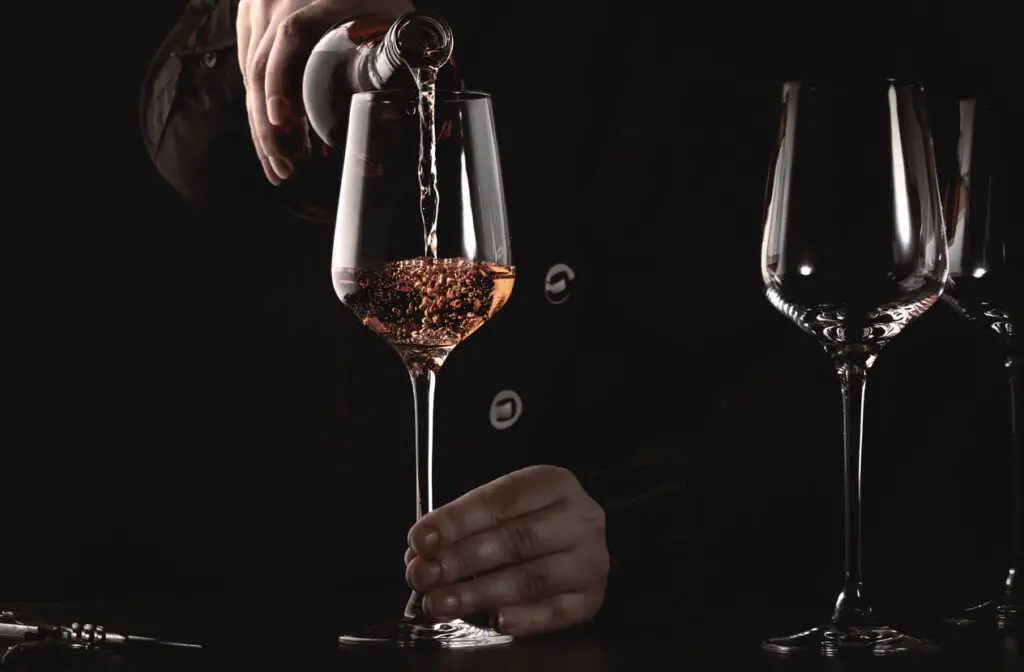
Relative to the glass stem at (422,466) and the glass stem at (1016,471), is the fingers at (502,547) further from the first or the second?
the glass stem at (1016,471)

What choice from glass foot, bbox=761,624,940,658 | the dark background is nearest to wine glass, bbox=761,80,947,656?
glass foot, bbox=761,624,940,658

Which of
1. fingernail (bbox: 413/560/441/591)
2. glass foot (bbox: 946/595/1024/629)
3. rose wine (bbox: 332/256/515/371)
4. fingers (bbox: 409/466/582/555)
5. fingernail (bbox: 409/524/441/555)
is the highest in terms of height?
rose wine (bbox: 332/256/515/371)

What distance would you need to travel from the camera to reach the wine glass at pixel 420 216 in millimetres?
842

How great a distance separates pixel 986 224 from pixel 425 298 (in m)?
0.36

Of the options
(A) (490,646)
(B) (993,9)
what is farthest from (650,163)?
(A) (490,646)

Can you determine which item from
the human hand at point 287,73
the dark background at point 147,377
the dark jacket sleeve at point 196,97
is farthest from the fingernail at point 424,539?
the dark background at point 147,377

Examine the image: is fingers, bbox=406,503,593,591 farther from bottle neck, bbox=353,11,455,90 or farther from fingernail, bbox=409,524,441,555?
bottle neck, bbox=353,11,455,90

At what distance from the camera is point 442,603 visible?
834 mm

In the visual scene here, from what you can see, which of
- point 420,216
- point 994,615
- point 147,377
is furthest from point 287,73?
point 147,377

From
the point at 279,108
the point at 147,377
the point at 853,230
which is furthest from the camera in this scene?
the point at 147,377

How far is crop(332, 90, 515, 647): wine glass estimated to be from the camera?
0.84m

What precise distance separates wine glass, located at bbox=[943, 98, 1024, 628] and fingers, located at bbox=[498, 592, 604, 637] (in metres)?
0.25

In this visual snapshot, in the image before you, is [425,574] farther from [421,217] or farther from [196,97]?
[196,97]

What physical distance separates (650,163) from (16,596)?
1485mm
